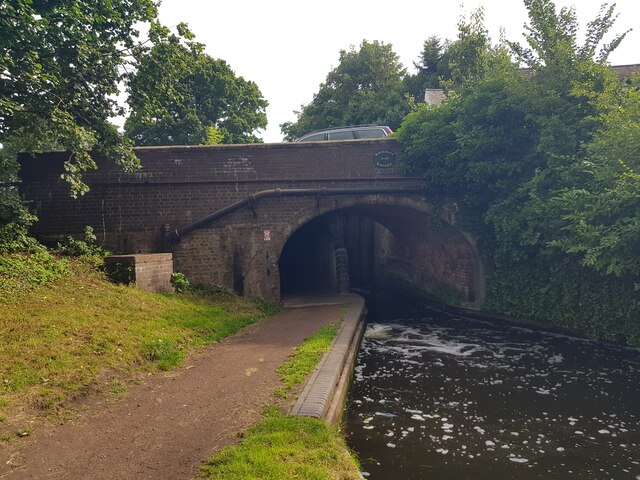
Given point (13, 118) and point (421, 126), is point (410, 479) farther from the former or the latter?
point (421, 126)

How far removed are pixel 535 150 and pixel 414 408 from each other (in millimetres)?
8208

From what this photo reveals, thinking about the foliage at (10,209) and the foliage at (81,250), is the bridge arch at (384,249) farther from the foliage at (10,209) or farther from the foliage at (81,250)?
the foliage at (10,209)

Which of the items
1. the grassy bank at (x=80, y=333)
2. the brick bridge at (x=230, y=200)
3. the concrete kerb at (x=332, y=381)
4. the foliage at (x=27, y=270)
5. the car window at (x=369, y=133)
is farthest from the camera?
Result: the car window at (x=369, y=133)

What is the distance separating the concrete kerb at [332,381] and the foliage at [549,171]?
16.2 ft

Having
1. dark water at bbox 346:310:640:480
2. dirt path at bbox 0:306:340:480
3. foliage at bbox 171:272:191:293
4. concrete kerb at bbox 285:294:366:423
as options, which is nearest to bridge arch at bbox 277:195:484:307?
foliage at bbox 171:272:191:293

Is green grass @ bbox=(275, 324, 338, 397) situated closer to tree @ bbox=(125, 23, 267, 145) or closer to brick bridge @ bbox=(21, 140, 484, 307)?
brick bridge @ bbox=(21, 140, 484, 307)

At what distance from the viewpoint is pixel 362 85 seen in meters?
32.4

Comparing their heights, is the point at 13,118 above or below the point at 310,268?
above

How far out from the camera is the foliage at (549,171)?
30.8ft

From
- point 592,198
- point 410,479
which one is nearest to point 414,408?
point 410,479

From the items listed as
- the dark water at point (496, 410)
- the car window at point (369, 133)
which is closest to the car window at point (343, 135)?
the car window at point (369, 133)

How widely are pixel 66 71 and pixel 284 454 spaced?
32.0 feet

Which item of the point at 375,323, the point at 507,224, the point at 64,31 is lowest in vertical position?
the point at 375,323

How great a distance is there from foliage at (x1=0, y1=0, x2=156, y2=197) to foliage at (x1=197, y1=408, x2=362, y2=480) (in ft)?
24.5
